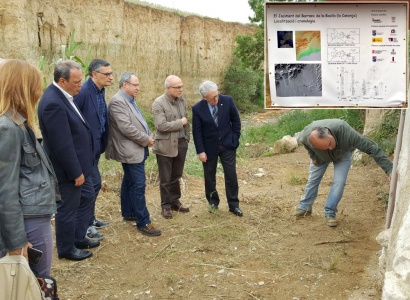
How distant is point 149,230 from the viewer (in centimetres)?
545

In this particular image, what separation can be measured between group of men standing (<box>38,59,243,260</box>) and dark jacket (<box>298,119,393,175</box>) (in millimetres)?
994

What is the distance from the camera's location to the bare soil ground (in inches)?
165

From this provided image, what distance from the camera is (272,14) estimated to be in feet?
12.1

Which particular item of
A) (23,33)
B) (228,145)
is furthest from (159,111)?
(23,33)

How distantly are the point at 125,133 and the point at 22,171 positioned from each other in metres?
2.33

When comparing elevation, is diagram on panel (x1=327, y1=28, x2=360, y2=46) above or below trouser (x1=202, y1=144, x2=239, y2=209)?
above

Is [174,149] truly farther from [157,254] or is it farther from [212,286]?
[212,286]

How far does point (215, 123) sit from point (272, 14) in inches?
93.4

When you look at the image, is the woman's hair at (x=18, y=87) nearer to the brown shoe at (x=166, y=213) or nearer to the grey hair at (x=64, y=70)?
the grey hair at (x=64, y=70)

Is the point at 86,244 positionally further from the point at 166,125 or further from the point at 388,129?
the point at 388,129

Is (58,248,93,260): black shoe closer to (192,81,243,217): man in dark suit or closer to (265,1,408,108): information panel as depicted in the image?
(192,81,243,217): man in dark suit

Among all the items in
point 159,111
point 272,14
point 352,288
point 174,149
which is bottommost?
point 352,288

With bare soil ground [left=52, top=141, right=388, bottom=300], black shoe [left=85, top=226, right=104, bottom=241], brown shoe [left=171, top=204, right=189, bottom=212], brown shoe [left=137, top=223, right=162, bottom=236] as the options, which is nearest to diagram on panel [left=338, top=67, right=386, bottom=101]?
bare soil ground [left=52, top=141, right=388, bottom=300]

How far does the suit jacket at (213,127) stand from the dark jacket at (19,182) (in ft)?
10.1
